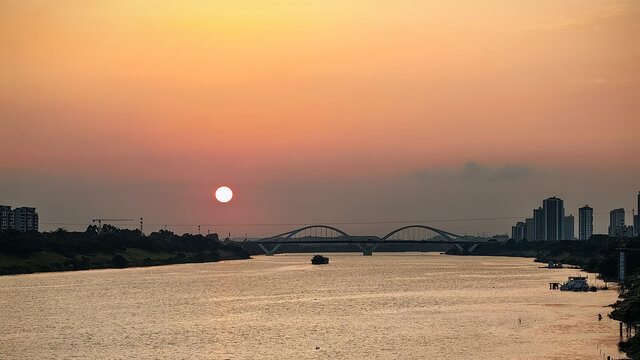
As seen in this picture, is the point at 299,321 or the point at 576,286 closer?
the point at 299,321

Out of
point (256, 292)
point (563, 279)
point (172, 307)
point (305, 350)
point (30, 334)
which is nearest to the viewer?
point (305, 350)

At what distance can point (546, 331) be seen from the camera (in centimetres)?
7512

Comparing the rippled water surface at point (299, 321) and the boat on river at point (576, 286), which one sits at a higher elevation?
the boat on river at point (576, 286)

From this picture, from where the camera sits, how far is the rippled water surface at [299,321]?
65.4 meters

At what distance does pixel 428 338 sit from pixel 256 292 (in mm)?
59346

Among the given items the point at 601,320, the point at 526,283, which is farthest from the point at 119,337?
the point at 526,283

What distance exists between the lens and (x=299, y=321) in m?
86.0

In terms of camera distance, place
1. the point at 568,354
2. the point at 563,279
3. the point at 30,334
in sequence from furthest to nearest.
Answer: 1. the point at 563,279
2. the point at 30,334
3. the point at 568,354

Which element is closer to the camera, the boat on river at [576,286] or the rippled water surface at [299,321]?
the rippled water surface at [299,321]

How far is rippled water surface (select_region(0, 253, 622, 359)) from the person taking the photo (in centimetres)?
6544

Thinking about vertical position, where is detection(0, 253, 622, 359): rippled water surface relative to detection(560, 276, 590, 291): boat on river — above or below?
below

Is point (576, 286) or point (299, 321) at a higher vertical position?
point (576, 286)

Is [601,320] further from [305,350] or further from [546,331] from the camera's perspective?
[305,350]

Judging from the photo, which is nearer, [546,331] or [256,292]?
[546,331]
